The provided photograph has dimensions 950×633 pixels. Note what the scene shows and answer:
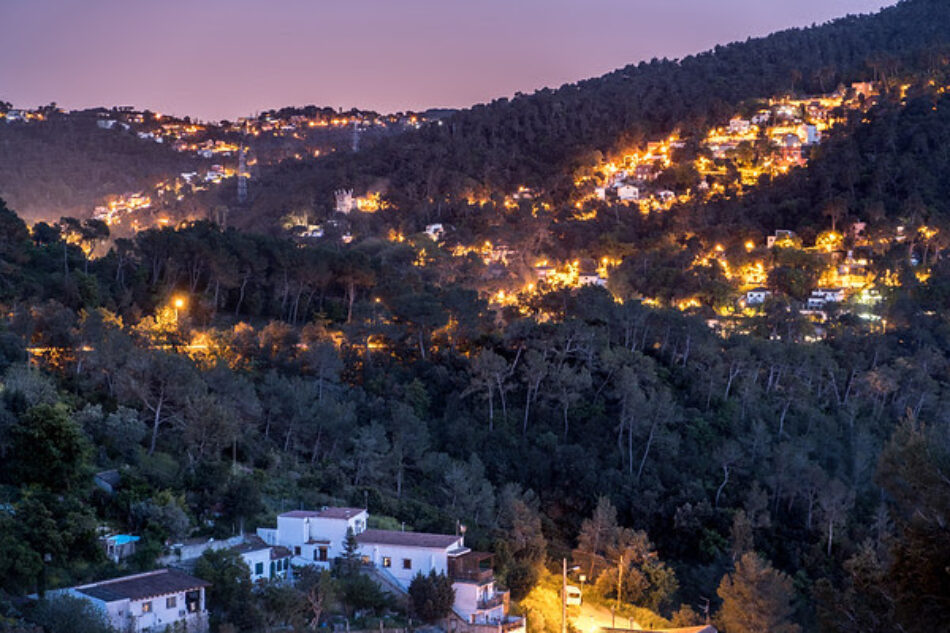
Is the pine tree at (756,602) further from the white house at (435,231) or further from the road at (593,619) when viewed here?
the white house at (435,231)

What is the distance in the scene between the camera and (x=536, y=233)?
4922cm

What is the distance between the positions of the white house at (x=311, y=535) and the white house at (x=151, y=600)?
3179 millimetres

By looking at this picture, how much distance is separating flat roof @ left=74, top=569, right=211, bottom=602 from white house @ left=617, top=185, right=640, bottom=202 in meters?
42.9

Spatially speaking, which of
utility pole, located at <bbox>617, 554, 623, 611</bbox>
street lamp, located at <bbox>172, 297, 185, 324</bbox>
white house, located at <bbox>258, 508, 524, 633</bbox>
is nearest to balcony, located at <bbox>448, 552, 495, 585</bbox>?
white house, located at <bbox>258, 508, 524, 633</bbox>

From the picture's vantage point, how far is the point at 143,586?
46.3 ft

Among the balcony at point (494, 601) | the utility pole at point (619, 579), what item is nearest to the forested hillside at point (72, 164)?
the utility pole at point (619, 579)

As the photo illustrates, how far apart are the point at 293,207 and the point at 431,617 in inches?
1562

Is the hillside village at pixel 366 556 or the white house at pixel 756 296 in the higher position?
the white house at pixel 756 296

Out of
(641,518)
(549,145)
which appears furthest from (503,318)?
(549,145)

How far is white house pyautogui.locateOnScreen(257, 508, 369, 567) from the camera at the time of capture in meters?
18.0

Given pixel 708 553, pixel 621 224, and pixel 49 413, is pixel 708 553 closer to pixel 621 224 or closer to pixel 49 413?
pixel 49 413

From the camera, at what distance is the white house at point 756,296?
4072 cm

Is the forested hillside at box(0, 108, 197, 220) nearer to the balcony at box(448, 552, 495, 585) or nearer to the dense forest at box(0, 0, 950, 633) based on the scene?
the dense forest at box(0, 0, 950, 633)

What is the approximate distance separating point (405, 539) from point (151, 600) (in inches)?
213
